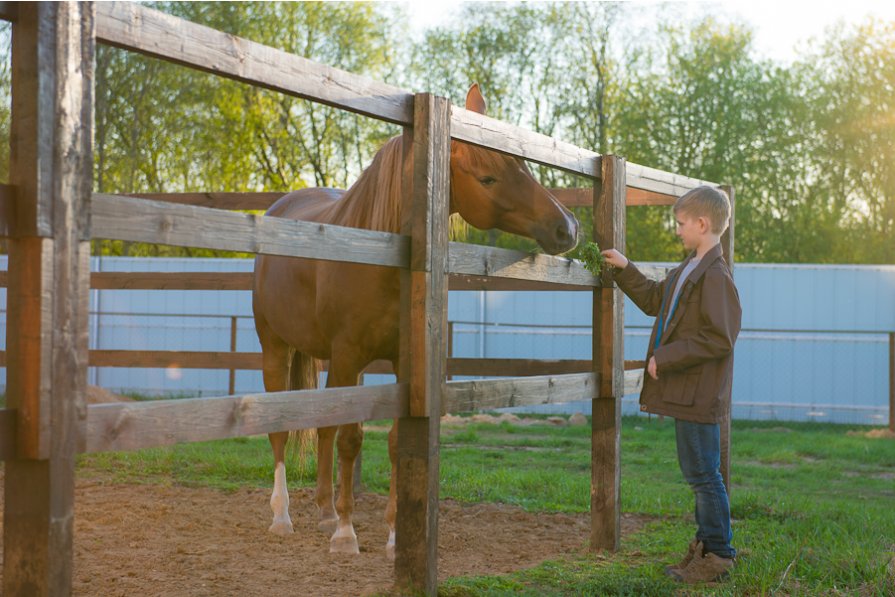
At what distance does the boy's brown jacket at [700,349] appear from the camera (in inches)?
151

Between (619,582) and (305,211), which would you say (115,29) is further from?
(305,211)

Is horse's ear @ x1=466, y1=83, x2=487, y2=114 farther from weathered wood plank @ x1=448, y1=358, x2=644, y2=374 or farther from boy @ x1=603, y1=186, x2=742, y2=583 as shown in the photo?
weathered wood plank @ x1=448, y1=358, x2=644, y2=374

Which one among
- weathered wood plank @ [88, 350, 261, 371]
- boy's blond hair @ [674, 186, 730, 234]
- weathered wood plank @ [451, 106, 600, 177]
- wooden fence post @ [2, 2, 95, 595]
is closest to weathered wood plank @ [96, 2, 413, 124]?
wooden fence post @ [2, 2, 95, 595]

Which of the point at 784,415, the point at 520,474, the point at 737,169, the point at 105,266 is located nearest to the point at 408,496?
the point at 520,474

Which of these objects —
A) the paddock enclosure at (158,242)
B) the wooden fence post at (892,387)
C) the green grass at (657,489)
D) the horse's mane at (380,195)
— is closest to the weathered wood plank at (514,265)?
the paddock enclosure at (158,242)

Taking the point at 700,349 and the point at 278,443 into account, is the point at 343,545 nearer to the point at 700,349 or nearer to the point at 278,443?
the point at 278,443

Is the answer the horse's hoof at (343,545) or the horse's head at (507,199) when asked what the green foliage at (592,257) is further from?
the horse's hoof at (343,545)

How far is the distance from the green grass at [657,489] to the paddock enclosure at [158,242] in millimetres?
806

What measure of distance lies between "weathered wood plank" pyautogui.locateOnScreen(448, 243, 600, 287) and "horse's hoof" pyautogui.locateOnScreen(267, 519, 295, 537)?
1.98m

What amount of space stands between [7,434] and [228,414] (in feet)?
2.17

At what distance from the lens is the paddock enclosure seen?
2016 mm

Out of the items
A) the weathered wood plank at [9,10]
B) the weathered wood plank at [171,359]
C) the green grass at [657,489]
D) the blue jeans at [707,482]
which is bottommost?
the green grass at [657,489]

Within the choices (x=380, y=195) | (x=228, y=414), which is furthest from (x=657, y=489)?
(x=228, y=414)

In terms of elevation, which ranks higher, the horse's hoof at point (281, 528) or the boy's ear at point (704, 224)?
the boy's ear at point (704, 224)
